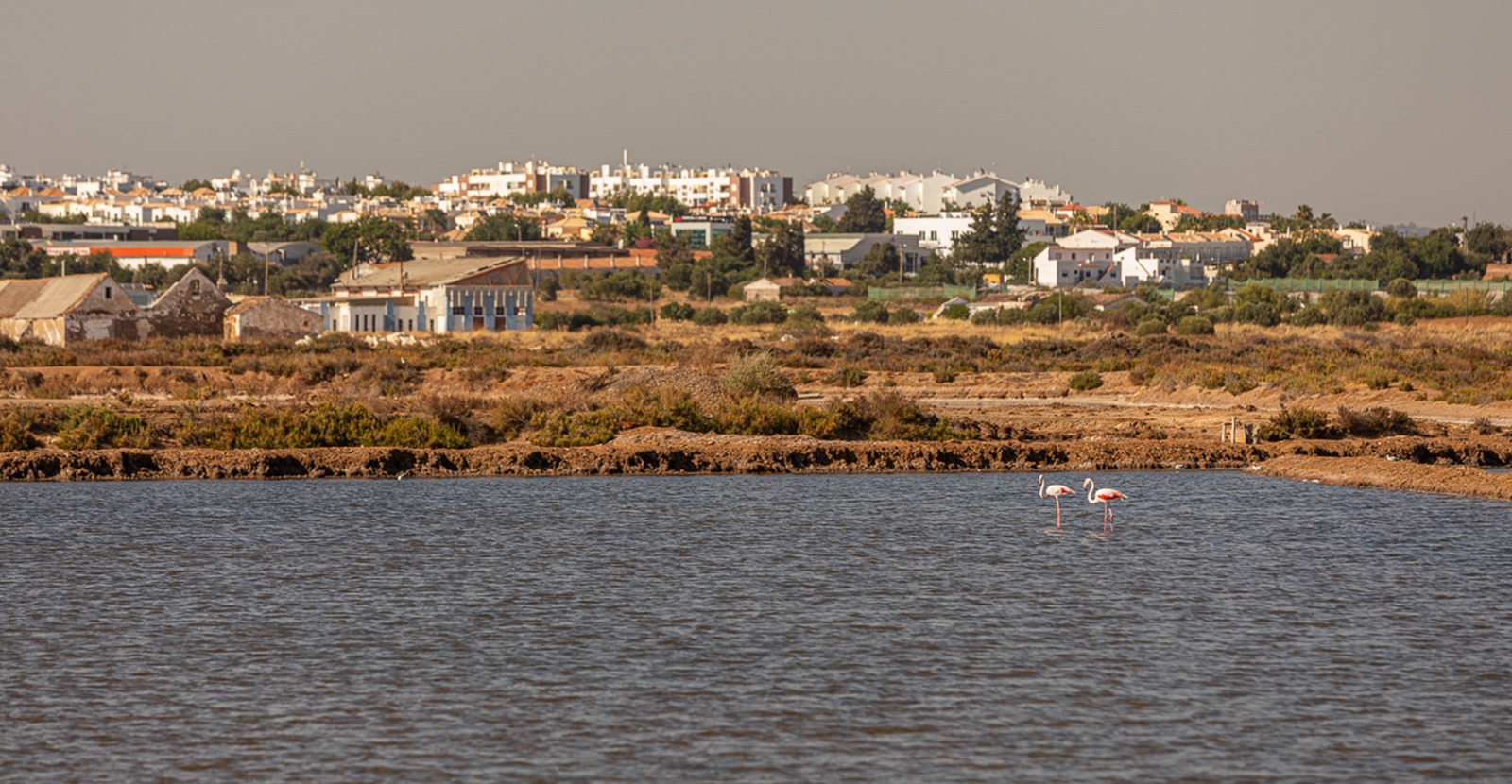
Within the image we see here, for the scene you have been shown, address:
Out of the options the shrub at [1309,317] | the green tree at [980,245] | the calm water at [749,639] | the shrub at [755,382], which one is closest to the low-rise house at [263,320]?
the shrub at [755,382]

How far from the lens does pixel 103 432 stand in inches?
1192

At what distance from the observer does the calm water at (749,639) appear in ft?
41.4

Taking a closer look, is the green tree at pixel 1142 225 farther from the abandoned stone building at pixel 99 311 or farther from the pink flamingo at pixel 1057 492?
the pink flamingo at pixel 1057 492

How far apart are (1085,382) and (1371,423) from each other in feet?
47.4

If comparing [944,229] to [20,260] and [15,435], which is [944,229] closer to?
[20,260]

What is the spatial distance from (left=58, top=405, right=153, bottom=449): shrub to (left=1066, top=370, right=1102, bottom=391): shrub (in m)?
25.1

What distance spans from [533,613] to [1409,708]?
26.8ft

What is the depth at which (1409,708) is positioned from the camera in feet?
45.1

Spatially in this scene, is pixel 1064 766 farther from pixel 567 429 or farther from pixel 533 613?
pixel 567 429

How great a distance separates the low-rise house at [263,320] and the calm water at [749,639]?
3929cm

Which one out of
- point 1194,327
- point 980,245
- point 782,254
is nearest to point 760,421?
point 1194,327

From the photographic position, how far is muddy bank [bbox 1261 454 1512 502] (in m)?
25.7

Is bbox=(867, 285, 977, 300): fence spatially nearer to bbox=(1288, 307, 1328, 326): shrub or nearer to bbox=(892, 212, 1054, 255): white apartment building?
bbox=(1288, 307, 1328, 326): shrub

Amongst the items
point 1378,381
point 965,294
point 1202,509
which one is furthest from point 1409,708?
point 965,294
